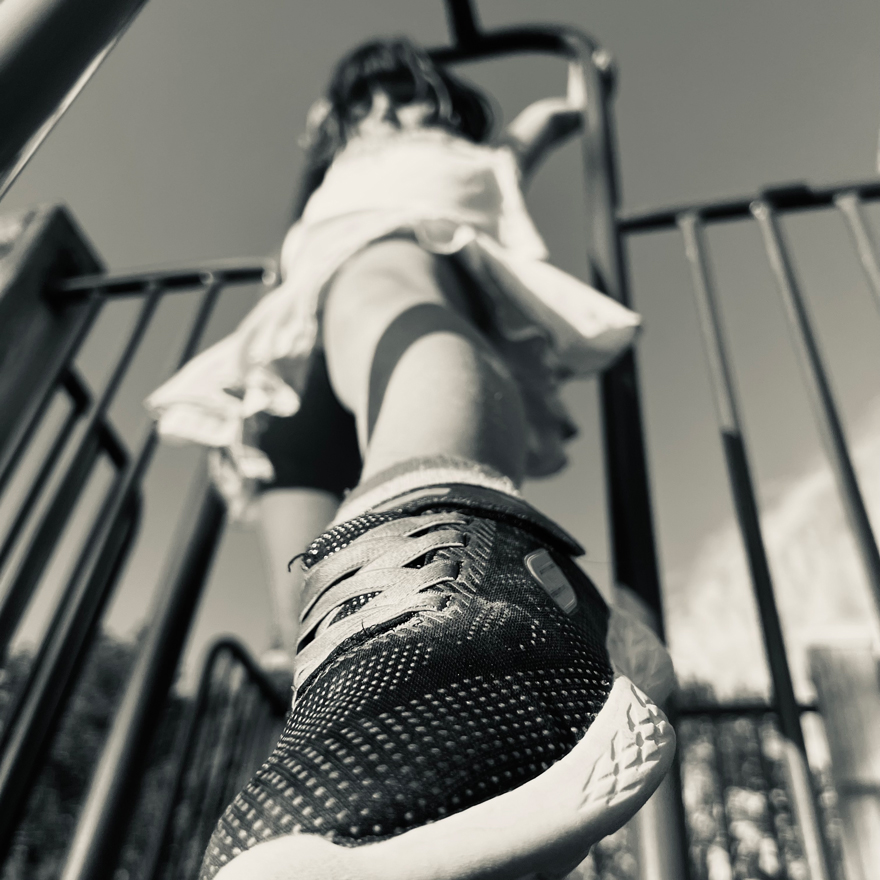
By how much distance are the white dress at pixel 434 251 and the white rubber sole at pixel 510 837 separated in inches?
18.7

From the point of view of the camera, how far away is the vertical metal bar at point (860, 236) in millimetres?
800

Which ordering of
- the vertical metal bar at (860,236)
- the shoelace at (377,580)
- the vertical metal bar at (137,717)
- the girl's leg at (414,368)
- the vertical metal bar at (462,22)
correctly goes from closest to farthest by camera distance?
1. the shoelace at (377,580)
2. the girl's leg at (414,368)
3. the vertical metal bar at (137,717)
4. the vertical metal bar at (860,236)
5. the vertical metal bar at (462,22)

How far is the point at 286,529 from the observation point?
74 centimetres

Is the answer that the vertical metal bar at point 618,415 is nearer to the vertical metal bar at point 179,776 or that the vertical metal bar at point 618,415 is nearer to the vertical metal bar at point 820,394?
the vertical metal bar at point 820,394

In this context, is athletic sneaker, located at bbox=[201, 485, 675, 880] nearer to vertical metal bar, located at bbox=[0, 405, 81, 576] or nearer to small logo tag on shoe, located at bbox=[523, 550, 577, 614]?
small logo tag on shoe, located at bbox=[523, 550, 577, 614]

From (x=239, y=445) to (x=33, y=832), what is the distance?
33.1ft

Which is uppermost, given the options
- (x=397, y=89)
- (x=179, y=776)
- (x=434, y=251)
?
(x=397, y=89)

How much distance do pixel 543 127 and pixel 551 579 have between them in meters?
0.97

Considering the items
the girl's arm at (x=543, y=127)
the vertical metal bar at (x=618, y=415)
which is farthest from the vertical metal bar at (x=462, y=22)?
the vertical metal bar at (x=618, y=415)

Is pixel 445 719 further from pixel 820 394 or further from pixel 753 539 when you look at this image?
pixel 820 394

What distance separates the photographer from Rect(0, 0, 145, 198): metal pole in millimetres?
252

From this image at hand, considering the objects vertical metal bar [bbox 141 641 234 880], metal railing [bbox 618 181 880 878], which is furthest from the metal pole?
vertical metal bar [bbox 141 641 234 880]

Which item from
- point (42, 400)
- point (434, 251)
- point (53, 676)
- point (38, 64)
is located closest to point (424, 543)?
point (38, 64)

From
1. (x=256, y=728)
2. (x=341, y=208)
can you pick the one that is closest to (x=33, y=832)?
(x=256, y=728)
